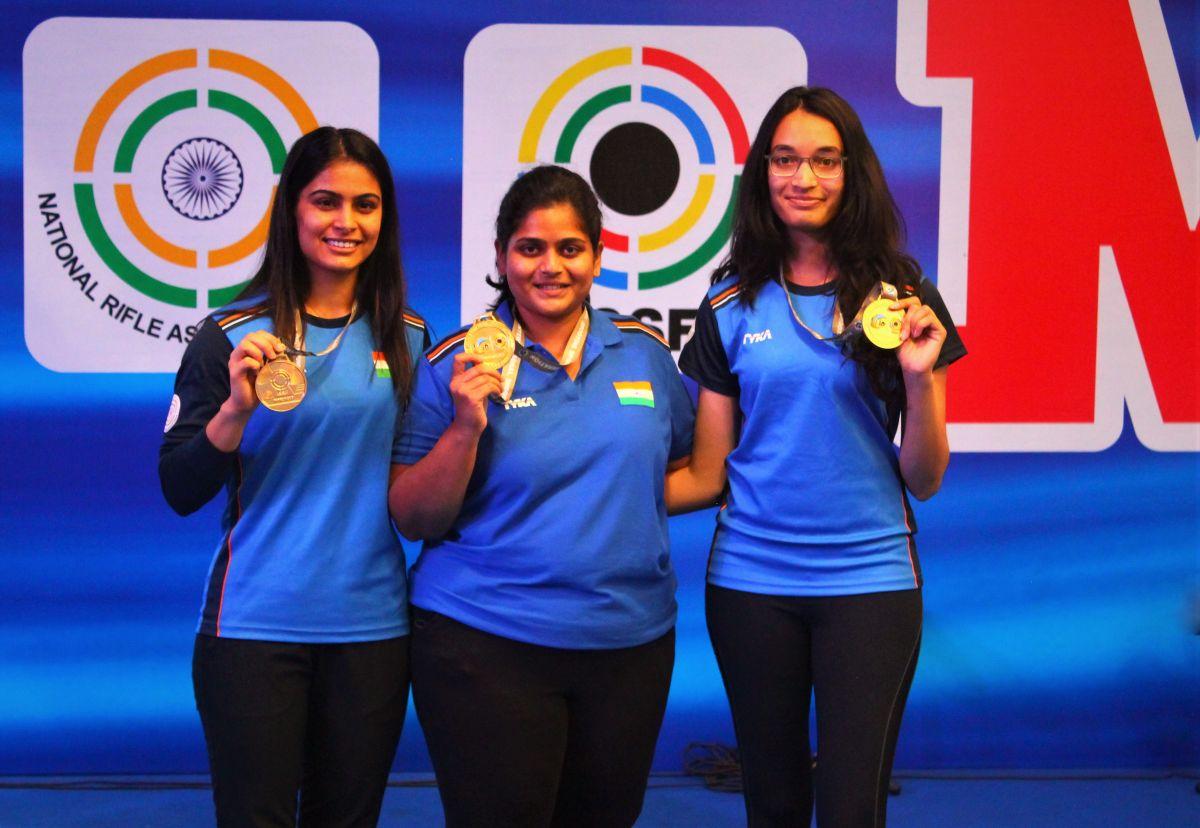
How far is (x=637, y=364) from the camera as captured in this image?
7.58 feet

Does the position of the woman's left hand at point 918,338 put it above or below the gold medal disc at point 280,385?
above

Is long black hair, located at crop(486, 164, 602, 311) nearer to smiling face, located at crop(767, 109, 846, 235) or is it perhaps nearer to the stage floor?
smiling face, located at crop(767, 109, 846, 235)

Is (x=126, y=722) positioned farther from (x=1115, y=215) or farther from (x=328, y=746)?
(x=1115, y=215)

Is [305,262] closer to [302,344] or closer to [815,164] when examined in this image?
[302,344]

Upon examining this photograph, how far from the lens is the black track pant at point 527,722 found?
2176mm

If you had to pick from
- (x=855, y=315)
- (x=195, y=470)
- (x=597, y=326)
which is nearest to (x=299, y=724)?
(x=195, y=470)

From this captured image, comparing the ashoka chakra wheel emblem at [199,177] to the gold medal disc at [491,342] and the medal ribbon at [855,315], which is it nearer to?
the gold medal disc at [491,342]

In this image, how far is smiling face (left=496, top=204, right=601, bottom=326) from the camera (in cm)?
221

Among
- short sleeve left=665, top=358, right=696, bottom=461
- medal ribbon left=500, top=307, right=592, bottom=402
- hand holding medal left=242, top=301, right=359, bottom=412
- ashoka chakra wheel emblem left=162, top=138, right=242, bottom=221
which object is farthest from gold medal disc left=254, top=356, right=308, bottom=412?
ashoka chakra wheel emblem left=162, top=138, right=242, bottom=221

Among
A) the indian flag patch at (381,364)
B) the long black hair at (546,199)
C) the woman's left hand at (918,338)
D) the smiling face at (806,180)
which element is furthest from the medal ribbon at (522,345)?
the woman's left hand at (918,338)

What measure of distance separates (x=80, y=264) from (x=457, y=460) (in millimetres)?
2273

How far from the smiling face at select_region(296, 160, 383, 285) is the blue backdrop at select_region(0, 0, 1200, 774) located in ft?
5.47

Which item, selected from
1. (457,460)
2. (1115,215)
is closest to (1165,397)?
(1115,215)

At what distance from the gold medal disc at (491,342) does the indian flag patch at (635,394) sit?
21cm
